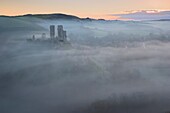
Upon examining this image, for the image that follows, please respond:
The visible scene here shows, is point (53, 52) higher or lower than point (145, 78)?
higher

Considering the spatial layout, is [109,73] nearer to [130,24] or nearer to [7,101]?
[130,24]

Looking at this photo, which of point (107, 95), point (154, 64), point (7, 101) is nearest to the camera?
point (7, 101)

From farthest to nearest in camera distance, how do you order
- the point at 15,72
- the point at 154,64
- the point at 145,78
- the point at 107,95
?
the point at 154,64 → the point at 145,78 → the point at 107,95 → the point at 15,72

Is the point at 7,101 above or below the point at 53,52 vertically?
below

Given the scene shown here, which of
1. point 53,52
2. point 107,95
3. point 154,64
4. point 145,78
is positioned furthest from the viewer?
point 154,64

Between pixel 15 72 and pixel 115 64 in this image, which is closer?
pixel 15 72

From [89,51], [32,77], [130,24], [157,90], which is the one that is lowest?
[157,90]

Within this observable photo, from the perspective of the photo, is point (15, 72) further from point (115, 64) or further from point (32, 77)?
point (115, 64)

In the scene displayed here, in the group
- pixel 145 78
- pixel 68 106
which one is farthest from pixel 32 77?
pixel 145 78

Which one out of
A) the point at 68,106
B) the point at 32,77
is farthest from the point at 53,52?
the point at 68,106
